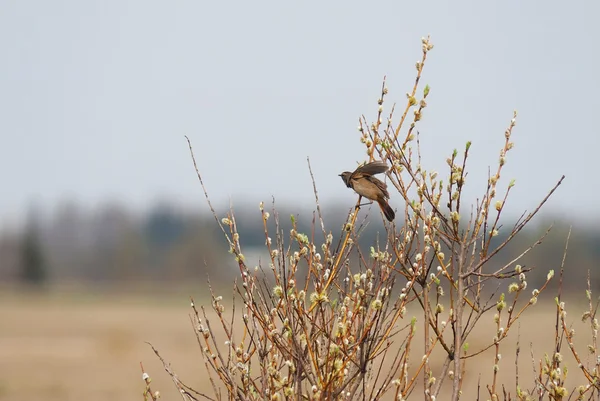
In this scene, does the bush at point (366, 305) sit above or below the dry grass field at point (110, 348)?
above

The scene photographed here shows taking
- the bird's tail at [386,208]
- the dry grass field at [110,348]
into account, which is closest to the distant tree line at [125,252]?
the dry grass field at [110,348]

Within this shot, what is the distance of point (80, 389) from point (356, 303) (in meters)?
22.6

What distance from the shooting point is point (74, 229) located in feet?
345

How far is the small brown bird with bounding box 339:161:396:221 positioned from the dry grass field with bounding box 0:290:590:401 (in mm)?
11041

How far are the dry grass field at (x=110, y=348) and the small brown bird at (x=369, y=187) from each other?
1104 centimetres

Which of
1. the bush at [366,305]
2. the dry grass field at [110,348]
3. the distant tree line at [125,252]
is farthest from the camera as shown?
the distant tree line at [125,252]

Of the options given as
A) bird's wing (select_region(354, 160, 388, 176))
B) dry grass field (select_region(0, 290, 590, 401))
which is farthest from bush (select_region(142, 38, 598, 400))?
dry grass field (select_region(0, 290, 590, 401))

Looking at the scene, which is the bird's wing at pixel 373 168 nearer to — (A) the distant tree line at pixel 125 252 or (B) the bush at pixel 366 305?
(B) the bush at pixel 366 305

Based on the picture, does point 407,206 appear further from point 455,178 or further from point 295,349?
point 295,349

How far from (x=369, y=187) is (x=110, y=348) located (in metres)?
31.0

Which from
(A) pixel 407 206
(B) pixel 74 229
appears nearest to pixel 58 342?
(A) pixel 407 206

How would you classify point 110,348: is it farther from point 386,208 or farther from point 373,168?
point 373,168

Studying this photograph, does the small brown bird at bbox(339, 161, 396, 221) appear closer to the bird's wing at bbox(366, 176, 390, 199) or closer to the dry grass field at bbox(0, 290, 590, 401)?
the bird's wing at bbox(366, 176, 390, 199)

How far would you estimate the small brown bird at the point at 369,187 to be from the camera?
4.04 m
